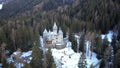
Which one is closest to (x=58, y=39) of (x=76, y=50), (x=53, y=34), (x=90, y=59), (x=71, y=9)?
(x=53, y=34)

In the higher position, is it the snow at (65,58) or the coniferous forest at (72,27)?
the coniferous forest at (72,27)

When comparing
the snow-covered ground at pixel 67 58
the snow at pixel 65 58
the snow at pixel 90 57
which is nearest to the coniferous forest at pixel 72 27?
the snow at pixel 90 57

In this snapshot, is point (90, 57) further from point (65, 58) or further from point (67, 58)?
point (65, 58)

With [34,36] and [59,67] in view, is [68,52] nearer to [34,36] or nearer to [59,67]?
[59,67]

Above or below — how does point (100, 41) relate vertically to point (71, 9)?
below

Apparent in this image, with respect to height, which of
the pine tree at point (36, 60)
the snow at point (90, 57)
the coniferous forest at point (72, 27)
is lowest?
the snow at point (90, 57)

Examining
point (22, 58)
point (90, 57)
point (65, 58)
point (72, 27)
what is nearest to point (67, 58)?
point (65, 58)

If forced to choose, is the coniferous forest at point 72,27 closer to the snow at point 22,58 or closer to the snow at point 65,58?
the snow at point 22,58

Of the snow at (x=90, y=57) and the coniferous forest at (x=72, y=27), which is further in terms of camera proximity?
the snow at (x=90, y=57)

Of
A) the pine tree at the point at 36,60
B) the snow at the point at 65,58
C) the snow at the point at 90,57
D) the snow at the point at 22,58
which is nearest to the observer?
the pine tree at the point at 36,60
